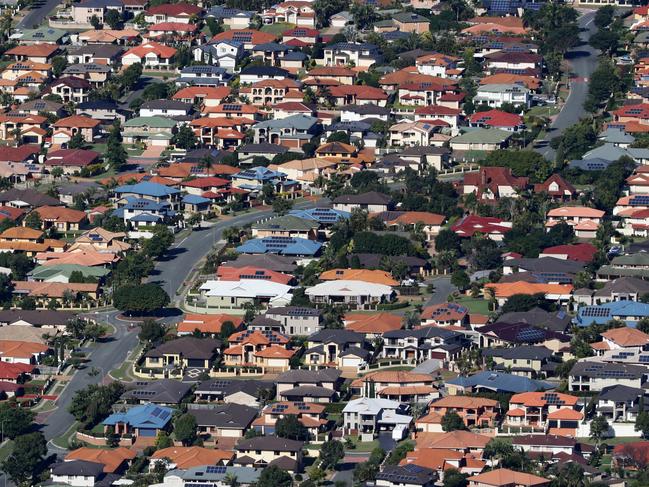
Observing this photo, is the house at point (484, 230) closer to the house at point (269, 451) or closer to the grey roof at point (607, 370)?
the grey roof at point (607, 370)

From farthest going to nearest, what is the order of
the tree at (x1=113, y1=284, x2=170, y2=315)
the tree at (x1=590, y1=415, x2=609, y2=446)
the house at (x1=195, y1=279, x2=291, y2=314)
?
the house at (x1=195, y1=279, x2=291, y2=314), the tree at (x1=113, y1=284, x2=170, y2=315), the tree at (x1=590, y1=415, x2=609, y2=446)

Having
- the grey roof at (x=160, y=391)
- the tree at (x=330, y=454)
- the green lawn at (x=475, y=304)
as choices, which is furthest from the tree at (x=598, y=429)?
the grey roof at (x=160, y=391)

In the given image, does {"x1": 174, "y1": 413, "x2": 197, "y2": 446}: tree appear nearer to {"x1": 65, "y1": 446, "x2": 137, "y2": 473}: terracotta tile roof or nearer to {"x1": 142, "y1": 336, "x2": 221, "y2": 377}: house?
{"x1": 65, "y1": 446, "x2": 137, "y2": 473}: terracotta tile roof

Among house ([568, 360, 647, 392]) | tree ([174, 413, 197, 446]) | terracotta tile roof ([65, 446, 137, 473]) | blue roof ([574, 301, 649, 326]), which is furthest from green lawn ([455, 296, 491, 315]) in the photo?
terracotta tile roof ([65, 446, 137, 473])

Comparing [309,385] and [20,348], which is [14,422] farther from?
[309,385]

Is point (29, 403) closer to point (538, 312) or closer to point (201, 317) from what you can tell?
point (201, 317)
